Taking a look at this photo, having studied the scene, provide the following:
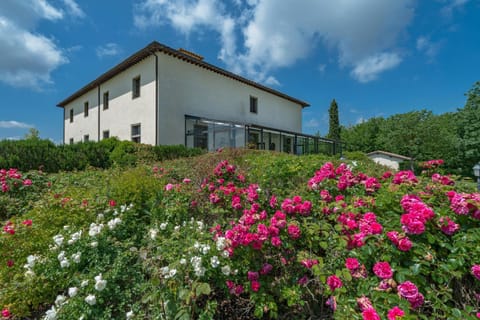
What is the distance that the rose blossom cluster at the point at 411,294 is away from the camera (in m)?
1.15

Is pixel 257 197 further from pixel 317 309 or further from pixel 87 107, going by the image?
pixel 87 107

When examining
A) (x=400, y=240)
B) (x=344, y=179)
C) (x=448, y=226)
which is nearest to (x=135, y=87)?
(x=344, y=179)

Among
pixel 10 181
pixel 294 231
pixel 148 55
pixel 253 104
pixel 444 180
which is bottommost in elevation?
pixel 294 231

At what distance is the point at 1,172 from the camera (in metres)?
4.66

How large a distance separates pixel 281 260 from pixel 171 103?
37.0ft

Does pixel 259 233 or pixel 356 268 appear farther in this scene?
pixel 259 233

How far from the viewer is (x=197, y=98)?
12.8 meters

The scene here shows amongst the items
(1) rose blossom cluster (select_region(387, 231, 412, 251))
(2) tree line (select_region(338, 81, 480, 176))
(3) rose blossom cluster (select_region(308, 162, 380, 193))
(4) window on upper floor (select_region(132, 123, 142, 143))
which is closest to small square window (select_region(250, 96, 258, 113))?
(4) window on upper floor (select_region(132, 123, 142, 143))

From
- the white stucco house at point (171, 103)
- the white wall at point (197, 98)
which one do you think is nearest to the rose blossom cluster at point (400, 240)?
the white stucco house at point (171, 103)

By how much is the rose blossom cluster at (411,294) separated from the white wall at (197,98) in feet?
36.8

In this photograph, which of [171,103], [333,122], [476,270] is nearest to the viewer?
[476,270]

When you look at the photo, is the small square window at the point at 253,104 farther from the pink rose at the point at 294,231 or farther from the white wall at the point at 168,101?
the pink rose at the point at 294,231

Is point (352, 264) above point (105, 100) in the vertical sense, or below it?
below

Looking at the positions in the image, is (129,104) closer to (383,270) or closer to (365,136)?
(383,270)
